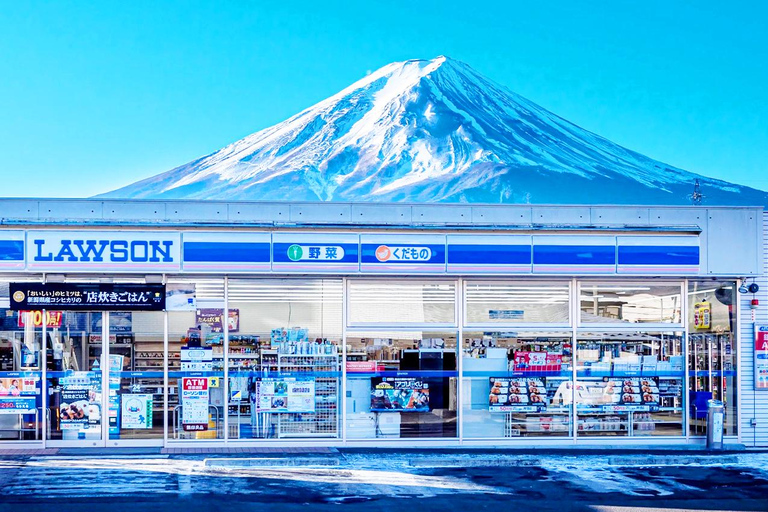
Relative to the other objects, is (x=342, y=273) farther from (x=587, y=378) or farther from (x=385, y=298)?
(x=587, y=378)

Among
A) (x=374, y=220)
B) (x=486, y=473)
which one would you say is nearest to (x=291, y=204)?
(x=374, y=220)

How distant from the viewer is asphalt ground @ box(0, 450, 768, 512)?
10.4 meters

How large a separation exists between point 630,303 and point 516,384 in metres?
2.53

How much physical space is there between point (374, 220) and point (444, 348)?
8.41 ft

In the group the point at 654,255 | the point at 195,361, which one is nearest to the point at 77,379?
the point at 195,361

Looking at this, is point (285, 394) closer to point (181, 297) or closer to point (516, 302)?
point (181, 297)

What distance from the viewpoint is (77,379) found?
13977 millimetres

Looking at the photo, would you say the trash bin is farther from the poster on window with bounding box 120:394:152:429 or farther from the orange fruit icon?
the poster on window with bounding box 120:394:152:429

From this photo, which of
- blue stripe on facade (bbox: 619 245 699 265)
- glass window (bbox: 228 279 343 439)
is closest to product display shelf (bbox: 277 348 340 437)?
glass window (bbox: 228 279 343 439)

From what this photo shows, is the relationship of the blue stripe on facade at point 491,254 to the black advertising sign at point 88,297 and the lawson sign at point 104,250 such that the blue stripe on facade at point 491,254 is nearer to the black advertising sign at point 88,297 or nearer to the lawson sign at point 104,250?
the lawson sign at point 104,250

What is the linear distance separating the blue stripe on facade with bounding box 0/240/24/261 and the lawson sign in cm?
12

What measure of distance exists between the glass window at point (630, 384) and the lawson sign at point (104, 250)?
291 inches

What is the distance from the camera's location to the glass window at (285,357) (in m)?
14.3

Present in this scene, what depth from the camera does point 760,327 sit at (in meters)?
15.0
